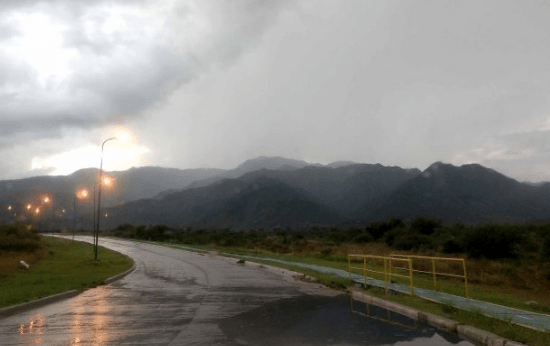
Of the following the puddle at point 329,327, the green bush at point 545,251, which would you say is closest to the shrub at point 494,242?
the green bush at point 545,251

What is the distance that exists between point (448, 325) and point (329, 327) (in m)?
2.52

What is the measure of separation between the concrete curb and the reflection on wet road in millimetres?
333

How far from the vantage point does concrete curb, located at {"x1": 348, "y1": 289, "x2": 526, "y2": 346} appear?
9375 mm

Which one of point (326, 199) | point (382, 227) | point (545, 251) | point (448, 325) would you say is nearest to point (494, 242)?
point (545, 251)

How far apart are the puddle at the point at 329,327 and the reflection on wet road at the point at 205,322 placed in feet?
0.06

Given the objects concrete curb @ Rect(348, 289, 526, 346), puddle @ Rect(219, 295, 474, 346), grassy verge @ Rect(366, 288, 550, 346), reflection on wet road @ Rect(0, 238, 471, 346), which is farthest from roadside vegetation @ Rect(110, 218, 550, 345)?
reflection on wet road @ Rect(0, 238, 471, 346)

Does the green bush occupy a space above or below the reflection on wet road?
above

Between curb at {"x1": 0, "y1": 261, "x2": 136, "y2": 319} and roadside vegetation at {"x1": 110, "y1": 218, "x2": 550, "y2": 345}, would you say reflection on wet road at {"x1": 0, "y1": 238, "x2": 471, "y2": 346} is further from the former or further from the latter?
roadside vegetation at {"x1": 110, "y1": 218, "x2": 550, "y2": 345}

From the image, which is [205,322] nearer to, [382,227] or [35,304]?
[35,304]

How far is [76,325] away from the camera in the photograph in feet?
40.0

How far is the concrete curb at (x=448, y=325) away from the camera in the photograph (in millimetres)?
9375

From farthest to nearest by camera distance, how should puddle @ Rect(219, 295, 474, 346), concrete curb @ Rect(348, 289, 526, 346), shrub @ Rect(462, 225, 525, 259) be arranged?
shrub @ Rect(462, 225, 525, 259)
puddle @ Rect(219, 295, 474, 346)
concrete curb @ Rect(348, 289, 526, 346)

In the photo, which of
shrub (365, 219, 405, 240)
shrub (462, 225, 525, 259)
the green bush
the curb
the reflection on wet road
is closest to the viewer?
the reflection on wet road

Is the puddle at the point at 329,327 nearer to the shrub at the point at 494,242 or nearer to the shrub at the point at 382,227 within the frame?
the shrub at the point at 494,242
